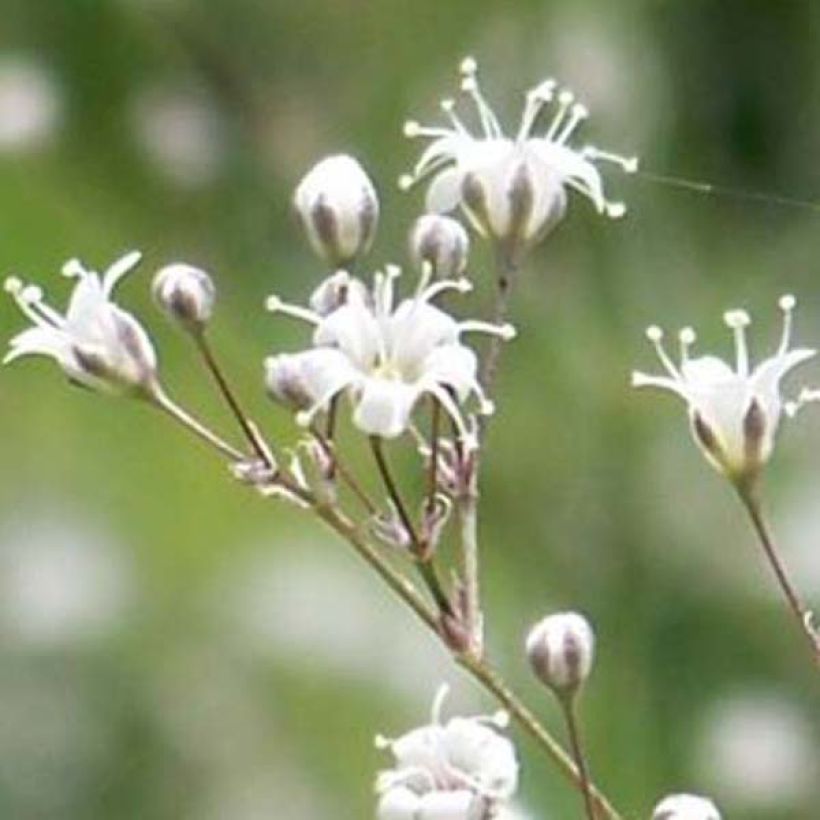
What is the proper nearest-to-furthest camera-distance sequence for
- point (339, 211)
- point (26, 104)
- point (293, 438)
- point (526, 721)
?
1. point (526, 721)
2. point (339, 211)
3. point (293, 438)
4. point (26, 104)

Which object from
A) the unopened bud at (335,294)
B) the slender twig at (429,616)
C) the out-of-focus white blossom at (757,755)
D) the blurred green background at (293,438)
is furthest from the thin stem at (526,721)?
the out-of-focus white blossom at (757,755)

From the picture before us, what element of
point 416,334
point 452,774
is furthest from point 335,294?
point 452,774

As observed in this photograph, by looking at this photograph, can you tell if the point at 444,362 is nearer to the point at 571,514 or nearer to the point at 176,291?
the point at 176,291

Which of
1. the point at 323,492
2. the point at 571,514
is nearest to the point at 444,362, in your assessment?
the point at 323,492

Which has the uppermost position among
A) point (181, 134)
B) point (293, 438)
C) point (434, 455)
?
point (181, 134)

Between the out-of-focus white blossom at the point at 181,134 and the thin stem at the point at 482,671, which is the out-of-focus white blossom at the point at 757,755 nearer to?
the out-of-focus white blossom at the point at 181,134

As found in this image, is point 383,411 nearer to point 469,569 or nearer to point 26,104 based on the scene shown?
point 469,569
